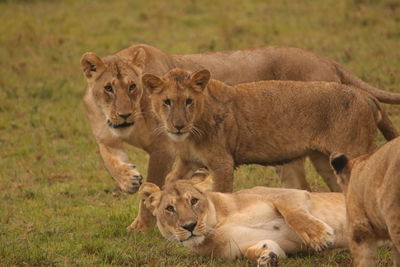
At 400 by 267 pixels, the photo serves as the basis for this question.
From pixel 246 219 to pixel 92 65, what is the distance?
74.9 inches

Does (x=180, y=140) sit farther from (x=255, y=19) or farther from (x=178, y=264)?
(x=255, y=19)

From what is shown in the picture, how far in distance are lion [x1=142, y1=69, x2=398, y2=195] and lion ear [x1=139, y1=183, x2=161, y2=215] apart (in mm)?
391

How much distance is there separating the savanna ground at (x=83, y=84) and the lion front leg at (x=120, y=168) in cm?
31

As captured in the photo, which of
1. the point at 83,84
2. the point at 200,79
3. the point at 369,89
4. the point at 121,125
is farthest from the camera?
the point at 83,84

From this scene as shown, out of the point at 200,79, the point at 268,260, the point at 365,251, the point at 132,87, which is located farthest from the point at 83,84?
the point at 365,251

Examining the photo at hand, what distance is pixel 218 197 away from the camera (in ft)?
19.0

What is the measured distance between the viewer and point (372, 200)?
4.31 meters

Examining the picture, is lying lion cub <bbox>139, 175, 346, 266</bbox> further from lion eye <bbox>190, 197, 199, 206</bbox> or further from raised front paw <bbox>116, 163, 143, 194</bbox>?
raised front paw <bbox>116, 163, 143, 194</bbox>

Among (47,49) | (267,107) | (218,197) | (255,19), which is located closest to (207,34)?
(255,19)

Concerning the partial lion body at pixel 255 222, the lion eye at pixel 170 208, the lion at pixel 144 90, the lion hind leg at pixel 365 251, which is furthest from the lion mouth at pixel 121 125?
the lion hind leg at pixel 365 251

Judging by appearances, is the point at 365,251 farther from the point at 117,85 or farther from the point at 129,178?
the point at 117,85

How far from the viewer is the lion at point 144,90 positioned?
6523mm

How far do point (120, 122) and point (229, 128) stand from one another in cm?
80

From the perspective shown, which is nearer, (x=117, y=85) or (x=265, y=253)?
(x=265, y=253)
